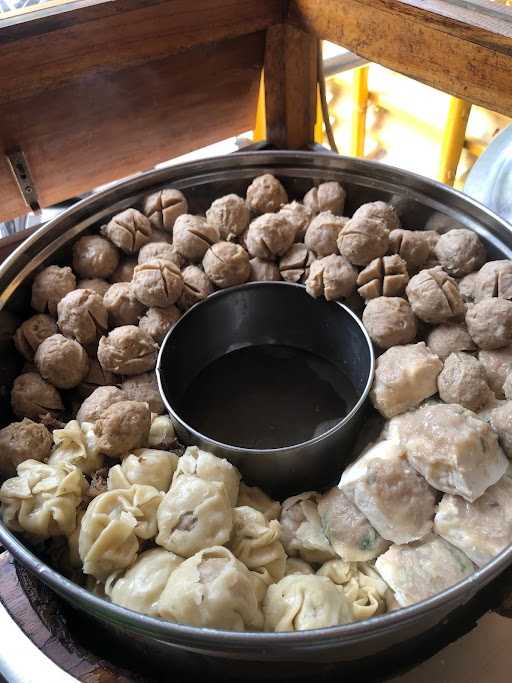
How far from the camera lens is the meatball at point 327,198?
2.31 metres

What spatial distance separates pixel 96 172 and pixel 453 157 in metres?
1.84

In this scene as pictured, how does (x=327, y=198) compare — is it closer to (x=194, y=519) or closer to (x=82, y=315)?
(x=82, y=315)

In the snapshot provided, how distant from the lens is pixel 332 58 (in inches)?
115

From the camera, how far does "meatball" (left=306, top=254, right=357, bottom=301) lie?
202 cm

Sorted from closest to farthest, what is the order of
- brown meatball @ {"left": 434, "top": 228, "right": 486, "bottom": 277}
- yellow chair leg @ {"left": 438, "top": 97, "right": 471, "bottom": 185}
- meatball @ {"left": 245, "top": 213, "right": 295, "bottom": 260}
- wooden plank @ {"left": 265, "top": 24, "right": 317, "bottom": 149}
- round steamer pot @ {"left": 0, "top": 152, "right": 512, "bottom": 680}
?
round steamer pot @ {"left": 0, "top": 152, "right": 512, "bottom": 680} < brown meatball @ {"left": 434, "top": 228, "right": 486, "bottom": 277} < meatball @ {"left": 245, "top": 213, "right": 295, "bottom": 260} < wooden plank @ {"left": 265, "top": 24, "right": 317, "bottom": 149} < yellow chair leg @ {"left": 438, "top": 97, "right": 471, "bottom": 185}

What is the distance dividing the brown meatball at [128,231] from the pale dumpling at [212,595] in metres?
1.22

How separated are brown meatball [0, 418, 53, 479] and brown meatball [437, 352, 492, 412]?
1163 millimetres

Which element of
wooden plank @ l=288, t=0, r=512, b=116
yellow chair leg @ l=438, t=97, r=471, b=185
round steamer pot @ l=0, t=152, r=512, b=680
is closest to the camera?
round steamer pot @ l=0, t=152, r=512, b=680

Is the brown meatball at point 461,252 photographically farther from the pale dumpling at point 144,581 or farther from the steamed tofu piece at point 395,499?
the pale dumpling at point 144,581

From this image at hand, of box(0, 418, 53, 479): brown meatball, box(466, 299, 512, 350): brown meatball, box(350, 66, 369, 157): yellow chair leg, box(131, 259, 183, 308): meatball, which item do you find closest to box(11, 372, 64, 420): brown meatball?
box(0, 418, 53, 479): brown meatball

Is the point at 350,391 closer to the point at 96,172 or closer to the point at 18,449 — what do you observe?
the point at 18,449

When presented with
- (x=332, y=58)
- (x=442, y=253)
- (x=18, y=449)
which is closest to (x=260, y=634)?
(x=18, y=449)

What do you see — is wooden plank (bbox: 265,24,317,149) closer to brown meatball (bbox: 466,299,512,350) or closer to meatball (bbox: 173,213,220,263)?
meatball (bbox: 173,213,220,263)

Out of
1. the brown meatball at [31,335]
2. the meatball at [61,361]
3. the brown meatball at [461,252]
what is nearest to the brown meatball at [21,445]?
the meatball at [61,361]
